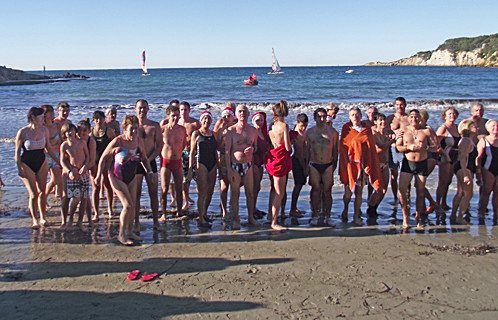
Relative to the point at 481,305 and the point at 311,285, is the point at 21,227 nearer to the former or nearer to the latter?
the point at 311,285

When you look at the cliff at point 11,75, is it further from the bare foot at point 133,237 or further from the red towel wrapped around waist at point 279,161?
the red towel wrapped around waist at point 279,161

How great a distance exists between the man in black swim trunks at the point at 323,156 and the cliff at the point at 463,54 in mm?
99396

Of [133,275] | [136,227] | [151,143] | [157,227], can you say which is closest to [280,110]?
[151,143]

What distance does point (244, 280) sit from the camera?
4781 millimetres

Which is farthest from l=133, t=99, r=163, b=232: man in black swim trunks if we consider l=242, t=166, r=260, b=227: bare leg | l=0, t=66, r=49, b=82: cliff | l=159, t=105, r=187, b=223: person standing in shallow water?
l=0, t=66, r=49, b=82: cliff

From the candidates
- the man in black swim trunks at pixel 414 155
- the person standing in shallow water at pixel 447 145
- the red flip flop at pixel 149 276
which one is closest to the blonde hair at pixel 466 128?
the person standing in shallow water at pixel 447 145

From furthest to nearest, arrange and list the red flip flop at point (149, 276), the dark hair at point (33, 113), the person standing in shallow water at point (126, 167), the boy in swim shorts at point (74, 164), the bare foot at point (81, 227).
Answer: the bare foot at point (81, 227) < the dark hair at point (33, 113) < the boy in swim shorts at point (74, 164) < the person standing in shallow water at point (126, 167) < the red flip flop at point (149, 276)

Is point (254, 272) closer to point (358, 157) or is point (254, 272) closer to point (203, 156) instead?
point (203, 156)

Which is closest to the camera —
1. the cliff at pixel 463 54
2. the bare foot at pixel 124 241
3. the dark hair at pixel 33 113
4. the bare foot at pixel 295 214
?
the bare foot at pixel 124 241

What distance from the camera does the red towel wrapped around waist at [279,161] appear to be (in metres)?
6.44

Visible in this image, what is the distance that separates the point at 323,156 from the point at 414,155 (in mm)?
1328

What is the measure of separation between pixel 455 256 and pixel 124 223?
4234 mm

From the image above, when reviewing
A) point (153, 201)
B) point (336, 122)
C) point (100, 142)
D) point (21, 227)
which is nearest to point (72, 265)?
point (153, 201)

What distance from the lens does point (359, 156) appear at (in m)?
6.60
